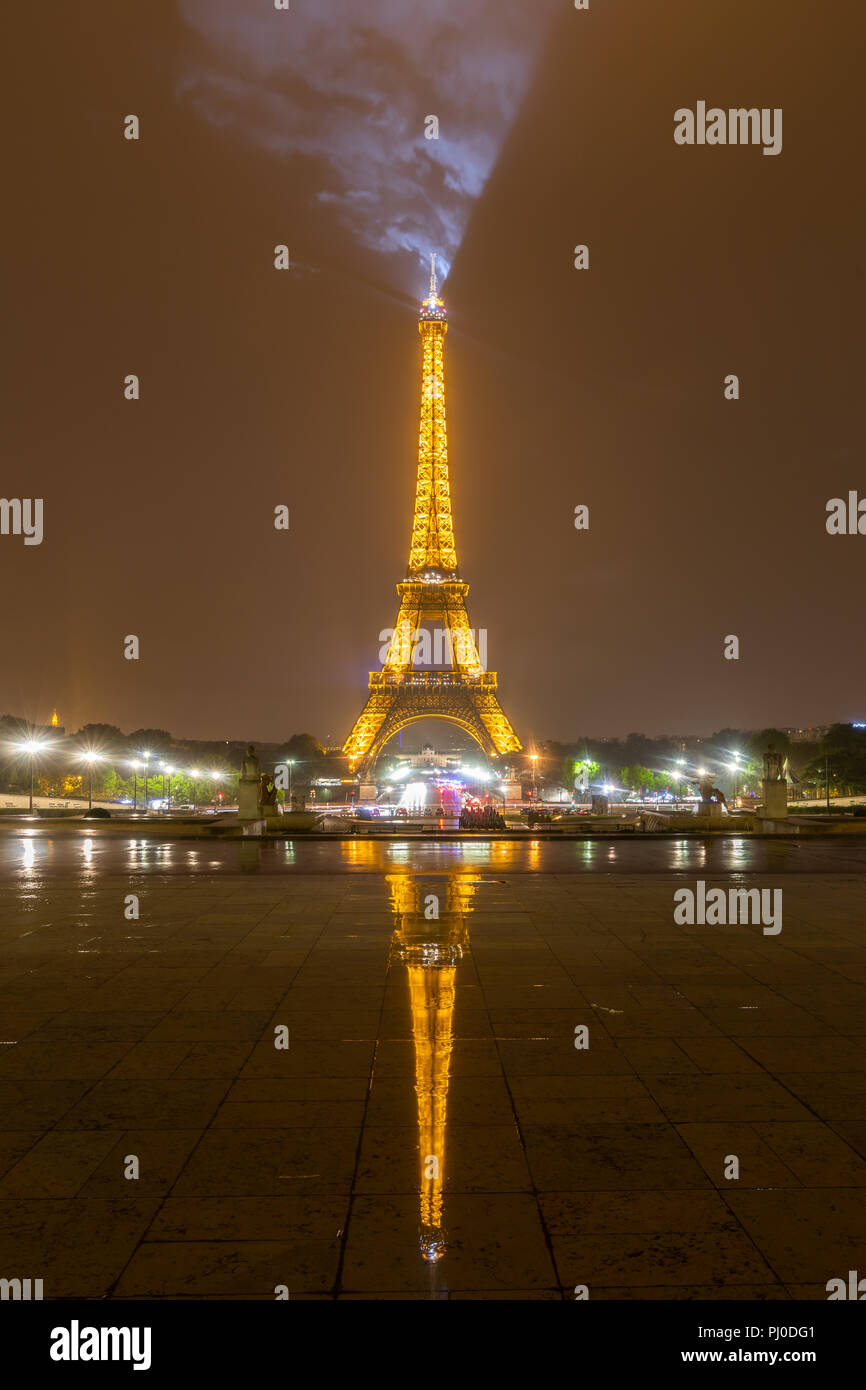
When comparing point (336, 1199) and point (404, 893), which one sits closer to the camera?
point (336, 1199)

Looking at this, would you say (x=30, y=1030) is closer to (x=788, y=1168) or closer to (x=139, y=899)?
(x=788, y=1168)

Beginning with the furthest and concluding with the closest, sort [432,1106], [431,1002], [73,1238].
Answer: [431,1002], [432,1106], [73,1238]

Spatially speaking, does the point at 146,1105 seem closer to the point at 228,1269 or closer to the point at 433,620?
the point at 228,1269

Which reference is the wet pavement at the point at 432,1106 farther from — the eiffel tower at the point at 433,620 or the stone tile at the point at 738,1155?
the eiffel tower at the point at 433,620

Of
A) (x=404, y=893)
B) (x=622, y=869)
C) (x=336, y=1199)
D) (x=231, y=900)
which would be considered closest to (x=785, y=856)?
(x=622, y=869)

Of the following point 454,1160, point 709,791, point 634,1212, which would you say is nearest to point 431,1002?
point 454,1160

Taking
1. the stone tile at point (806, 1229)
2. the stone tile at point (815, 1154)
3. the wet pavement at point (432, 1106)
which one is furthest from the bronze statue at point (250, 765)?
the stone tile at point (806, 1229)
